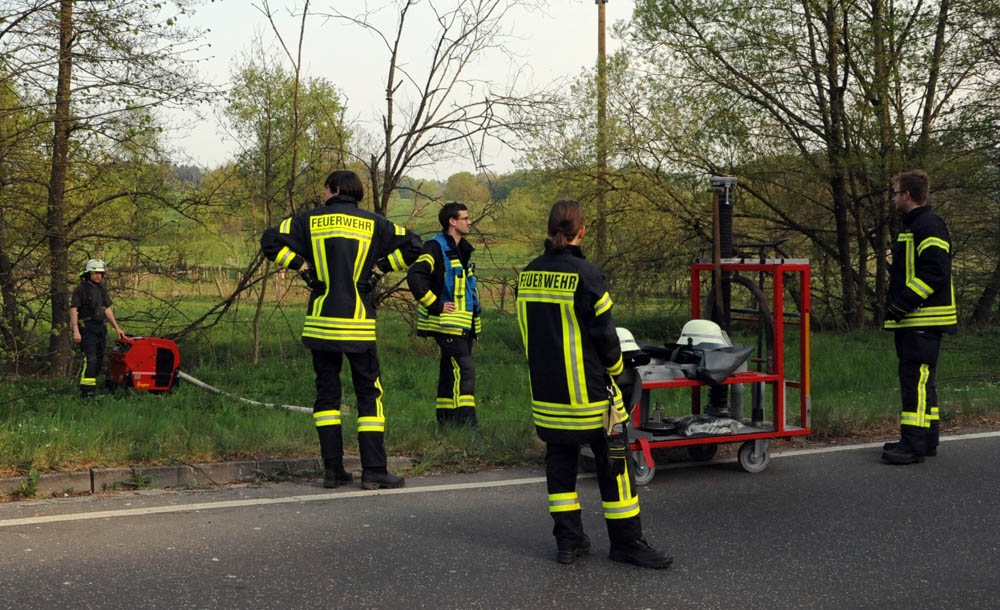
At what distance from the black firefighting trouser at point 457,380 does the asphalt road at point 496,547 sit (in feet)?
4.20

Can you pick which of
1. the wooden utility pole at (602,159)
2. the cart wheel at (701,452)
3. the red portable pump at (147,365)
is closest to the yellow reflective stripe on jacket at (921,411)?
the cart wheel at (701,452)

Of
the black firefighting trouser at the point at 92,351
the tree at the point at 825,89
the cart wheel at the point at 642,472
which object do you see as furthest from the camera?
the tree at the point at 825,89

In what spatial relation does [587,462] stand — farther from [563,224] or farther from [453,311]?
[563,224]

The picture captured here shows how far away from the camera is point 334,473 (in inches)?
247

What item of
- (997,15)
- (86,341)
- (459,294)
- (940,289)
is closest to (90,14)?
(86,341)

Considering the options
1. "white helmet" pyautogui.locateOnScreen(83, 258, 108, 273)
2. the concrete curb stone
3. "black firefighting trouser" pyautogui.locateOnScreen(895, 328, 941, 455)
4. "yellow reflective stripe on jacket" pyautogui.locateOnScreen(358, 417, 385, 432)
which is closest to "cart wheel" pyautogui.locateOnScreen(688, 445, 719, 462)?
"black firefighting trouser" pyautogui.locateOnScreen(895, 328, 941, 455)

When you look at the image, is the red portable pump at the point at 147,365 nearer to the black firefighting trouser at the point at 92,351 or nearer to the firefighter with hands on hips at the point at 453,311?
the black firefighting trouser at the point at 92,351

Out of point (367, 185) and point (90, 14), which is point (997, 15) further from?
point (90, 14)

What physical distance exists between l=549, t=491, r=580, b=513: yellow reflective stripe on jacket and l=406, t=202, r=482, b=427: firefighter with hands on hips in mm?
2971

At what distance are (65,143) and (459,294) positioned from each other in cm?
578

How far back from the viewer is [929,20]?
53.2 ft

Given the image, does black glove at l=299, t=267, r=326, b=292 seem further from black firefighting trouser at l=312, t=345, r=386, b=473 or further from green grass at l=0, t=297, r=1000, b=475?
green grass at l=0, t=297, r=1000, b=475

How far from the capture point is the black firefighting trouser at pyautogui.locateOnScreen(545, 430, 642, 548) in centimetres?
467

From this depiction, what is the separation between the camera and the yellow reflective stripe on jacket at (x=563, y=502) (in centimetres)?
476
